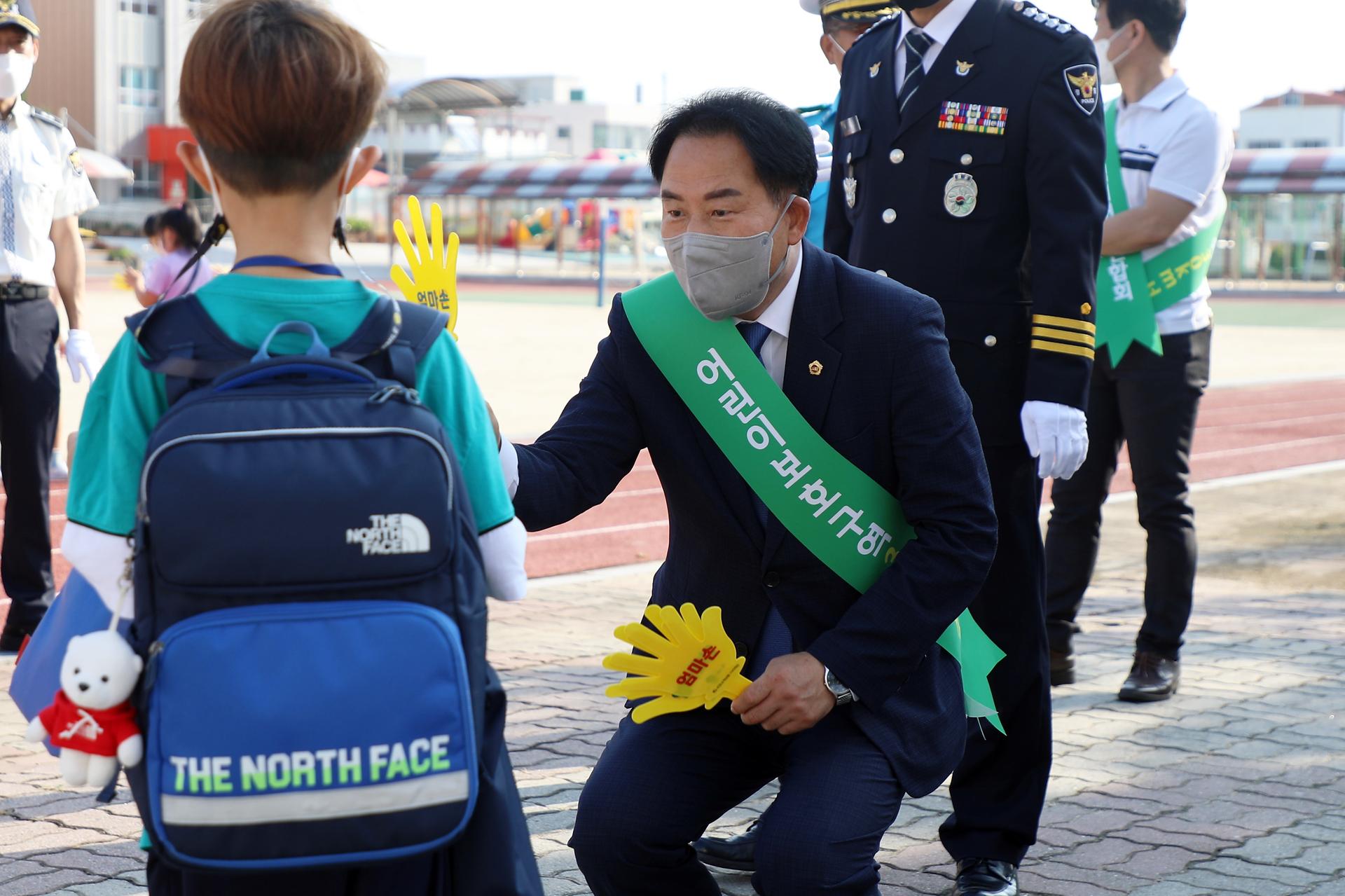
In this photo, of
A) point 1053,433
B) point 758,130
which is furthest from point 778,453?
point 1053,433

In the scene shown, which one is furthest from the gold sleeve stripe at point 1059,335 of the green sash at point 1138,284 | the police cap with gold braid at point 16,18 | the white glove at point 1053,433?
the police cap with gold braid at point 16,18

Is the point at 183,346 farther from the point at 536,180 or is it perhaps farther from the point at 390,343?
the point at 536,180

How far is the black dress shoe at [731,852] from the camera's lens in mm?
3596

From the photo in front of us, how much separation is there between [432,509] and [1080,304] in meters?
2.03

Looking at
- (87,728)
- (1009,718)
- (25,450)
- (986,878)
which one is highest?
(87,728)

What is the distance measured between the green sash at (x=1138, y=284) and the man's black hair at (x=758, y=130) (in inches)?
103

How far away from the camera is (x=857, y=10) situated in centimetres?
424

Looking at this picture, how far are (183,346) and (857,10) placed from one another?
9.34ft

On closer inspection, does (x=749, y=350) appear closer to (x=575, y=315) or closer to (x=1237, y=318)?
(x=575, y=315)

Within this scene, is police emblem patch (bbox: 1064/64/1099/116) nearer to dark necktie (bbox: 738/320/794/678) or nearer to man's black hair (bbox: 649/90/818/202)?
man's black hair (bbox: 649/90/818/202)

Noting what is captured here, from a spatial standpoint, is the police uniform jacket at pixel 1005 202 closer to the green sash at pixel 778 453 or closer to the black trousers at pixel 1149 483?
the green sash at pixel 778 453

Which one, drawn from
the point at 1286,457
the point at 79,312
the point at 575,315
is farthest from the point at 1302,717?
the point at 575,315

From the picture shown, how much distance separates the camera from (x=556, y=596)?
676cm

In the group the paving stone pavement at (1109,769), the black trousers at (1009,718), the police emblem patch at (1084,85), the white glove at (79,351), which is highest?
the police emblem patch at (1084,85)
